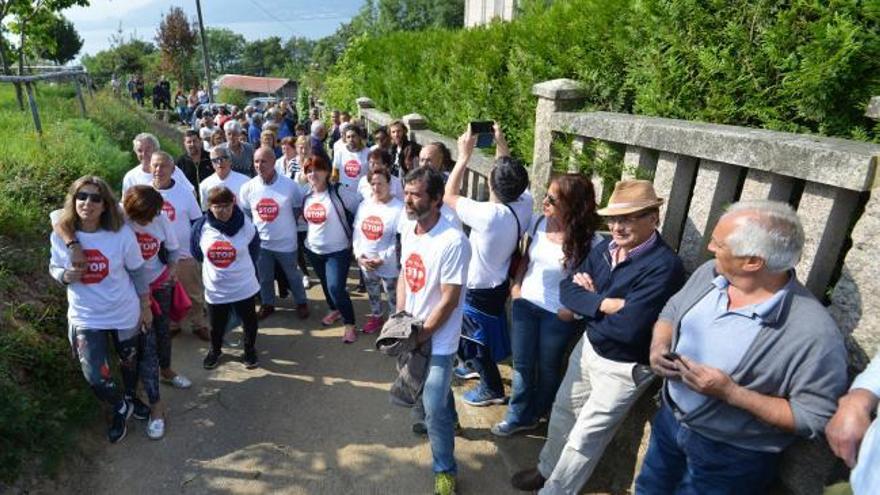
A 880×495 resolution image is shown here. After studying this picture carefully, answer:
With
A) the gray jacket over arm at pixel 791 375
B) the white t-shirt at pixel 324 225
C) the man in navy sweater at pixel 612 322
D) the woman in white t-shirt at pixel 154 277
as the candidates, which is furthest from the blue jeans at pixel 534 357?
the woman in white t-shirt at pixel 154 277

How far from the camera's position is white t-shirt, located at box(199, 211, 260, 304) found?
4227 millimetres

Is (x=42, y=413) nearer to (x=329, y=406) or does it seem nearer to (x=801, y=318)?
(x=329, y=406)

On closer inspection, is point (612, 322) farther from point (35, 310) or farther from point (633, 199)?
point (35, 310)

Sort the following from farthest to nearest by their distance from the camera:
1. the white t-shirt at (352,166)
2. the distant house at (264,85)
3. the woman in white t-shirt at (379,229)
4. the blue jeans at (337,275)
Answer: the distant house at (264,85), the white t-shirt at (352,166), the blue jeans at (337,275), the woman in white t-shirt at (379,229)

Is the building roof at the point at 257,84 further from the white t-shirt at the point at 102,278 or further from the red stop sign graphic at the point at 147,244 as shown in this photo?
the white t-shirt at the point at 102,278

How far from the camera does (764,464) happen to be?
2.16 metres

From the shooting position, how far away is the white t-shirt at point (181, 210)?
4.67 meters

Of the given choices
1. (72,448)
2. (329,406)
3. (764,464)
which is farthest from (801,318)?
(72,448)

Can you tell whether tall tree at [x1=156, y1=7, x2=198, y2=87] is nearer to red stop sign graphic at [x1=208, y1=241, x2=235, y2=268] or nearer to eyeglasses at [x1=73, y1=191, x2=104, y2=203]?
red stop sign graphic at [x1=208, y1=241, x2=235, y2=268]

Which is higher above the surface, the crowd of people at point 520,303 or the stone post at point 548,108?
the stone post at point 548,108

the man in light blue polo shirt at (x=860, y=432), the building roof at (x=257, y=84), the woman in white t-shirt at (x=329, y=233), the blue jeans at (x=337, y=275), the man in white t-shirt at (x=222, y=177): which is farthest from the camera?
the building roof at (x=257, y=84)

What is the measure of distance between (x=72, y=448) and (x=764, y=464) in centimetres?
409

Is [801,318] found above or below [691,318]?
above

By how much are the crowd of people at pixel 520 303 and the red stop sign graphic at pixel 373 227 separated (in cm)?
1
